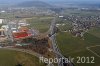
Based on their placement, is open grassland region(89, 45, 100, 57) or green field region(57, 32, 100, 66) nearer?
green field region(57, 32, 100, 66)

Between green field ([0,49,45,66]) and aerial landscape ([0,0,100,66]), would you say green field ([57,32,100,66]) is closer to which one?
aerial landscape ([0,0,100,66])

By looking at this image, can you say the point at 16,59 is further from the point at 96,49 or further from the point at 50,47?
the point at 96,49

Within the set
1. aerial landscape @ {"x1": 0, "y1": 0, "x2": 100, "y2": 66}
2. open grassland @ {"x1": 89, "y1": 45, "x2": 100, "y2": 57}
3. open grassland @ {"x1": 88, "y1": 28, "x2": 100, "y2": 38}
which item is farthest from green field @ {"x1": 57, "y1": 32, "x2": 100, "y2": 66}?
open grassland @ {"x1": 88, "y1": 28, "x2": 100, "y2": 38}

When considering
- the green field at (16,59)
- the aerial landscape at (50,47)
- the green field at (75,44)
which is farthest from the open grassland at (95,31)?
the green field at (16,59)

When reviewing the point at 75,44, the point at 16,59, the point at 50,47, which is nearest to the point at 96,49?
the point at 75,44

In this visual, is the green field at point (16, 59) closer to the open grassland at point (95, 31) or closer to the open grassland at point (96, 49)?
the open grassland at point (96, 49)

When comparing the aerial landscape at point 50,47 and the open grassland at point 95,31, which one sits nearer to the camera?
the aerial landscape at point 50,47
